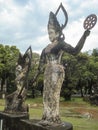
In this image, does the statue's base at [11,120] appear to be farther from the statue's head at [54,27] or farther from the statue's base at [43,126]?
the statue's head at [54,27]

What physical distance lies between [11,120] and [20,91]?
102 centimetres

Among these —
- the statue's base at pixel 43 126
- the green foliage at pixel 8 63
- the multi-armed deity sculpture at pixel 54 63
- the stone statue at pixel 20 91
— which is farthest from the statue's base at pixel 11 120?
the green foliage at pixel 8 63

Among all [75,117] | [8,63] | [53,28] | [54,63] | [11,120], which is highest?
[8,63]

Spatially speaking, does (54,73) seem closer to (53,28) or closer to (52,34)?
(52,34)

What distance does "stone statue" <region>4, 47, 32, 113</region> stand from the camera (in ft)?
31.8

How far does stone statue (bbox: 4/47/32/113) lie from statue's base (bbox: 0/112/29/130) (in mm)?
315

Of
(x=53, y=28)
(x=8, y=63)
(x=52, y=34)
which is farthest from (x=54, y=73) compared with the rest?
(x=8, y=63)

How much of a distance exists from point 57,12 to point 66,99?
3484 centimetres

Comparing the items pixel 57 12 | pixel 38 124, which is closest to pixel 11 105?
pixel 38 124

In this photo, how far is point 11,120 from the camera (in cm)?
884

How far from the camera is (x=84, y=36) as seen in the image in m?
6.74

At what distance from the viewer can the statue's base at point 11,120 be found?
867 centimetres

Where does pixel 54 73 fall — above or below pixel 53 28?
below

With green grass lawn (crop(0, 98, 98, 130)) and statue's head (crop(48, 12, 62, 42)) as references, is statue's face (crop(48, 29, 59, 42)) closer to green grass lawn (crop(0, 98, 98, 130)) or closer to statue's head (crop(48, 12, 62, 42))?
statue's head (crop(48, 12, 62, 42))
